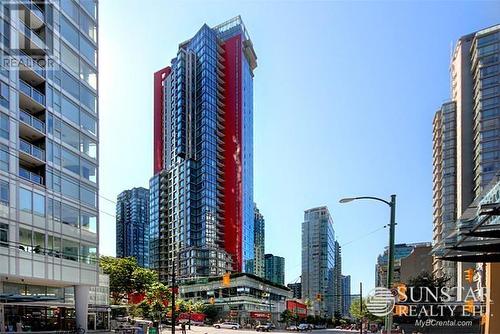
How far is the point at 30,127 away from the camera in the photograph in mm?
36812

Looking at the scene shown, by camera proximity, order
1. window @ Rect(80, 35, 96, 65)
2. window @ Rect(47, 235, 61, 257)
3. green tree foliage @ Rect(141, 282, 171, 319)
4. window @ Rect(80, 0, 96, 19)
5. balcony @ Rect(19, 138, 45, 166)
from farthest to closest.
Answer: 1. green tree foliage @ Rect(141, 282, 171, 319)
2. window @ Rect(80, 0, 96, 19)
3. window @ Rect(80, 35, 96, 65)
4. window @ Rect(47, 235, 61, 257)
5. balcony @ Rect(19, 138, 45, 166)

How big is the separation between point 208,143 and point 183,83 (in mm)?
23288

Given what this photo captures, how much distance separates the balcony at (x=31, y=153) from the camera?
36.0m

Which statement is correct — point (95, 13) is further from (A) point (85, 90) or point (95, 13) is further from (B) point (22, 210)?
(B) point (22, 210)

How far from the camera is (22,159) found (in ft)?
120

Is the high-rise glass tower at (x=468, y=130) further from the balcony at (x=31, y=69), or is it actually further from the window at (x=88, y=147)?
the balcony at (x=31, y=69)

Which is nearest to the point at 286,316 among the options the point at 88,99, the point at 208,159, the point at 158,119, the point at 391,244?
the point at 208,159

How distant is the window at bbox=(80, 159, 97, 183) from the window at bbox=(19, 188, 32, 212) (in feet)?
27.8

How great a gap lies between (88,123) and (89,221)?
9.25m

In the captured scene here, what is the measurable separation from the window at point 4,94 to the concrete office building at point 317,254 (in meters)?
116

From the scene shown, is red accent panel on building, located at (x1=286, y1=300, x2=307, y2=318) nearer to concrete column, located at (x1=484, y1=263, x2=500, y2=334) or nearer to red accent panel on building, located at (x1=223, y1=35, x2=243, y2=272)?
red accent panel on building, located at (x1=223, y1=35, x2=243, y2=272)

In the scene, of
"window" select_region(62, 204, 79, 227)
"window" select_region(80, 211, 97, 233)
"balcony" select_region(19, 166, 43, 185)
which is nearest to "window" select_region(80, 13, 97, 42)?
"balcony" select_region(19, 166, 43, 185)

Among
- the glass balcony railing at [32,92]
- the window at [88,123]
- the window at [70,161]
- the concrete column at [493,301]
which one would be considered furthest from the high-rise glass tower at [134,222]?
the concrete column at [493,301]

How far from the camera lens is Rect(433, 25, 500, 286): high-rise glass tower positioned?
88188 mm
